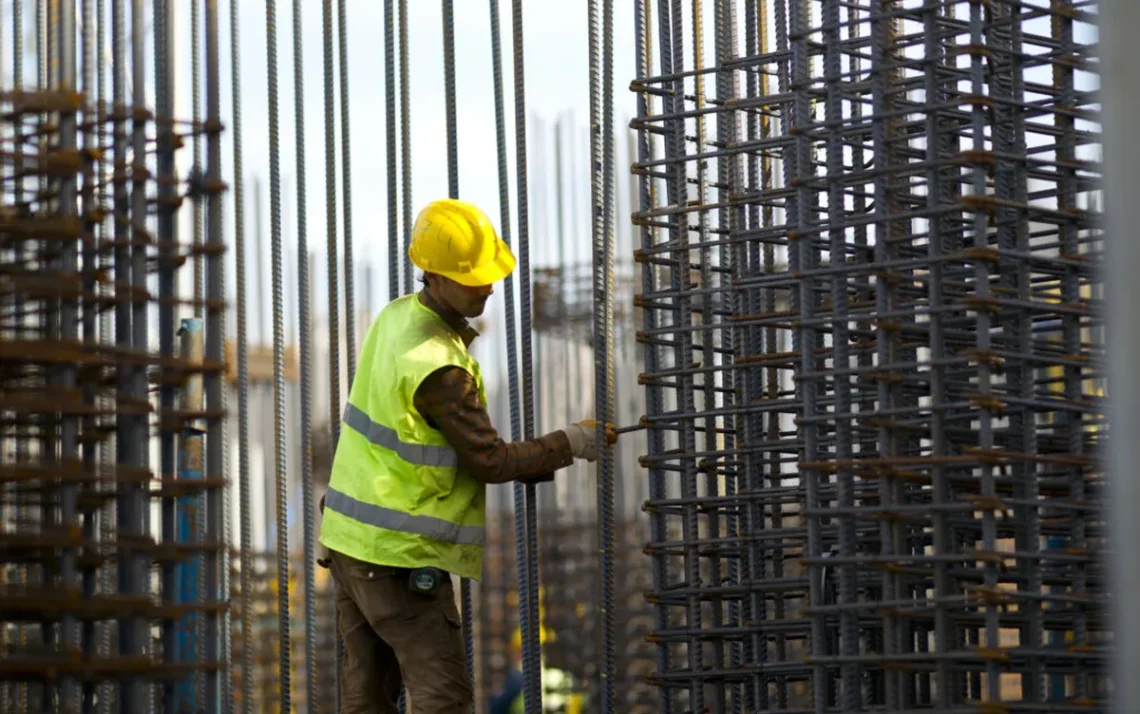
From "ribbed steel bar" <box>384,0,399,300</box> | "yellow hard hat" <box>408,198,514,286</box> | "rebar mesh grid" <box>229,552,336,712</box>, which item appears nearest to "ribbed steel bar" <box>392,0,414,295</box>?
"ribbed steel bar" <box>384,0,399,300</box>

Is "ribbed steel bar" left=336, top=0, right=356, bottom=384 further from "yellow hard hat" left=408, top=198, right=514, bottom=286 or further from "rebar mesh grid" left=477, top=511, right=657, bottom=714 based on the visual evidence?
"rebar mesh grid" left=477, top=511, right=657, bottom=714

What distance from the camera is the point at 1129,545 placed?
3242 mm

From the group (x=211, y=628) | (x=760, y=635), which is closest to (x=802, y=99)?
(x=760, y=635)

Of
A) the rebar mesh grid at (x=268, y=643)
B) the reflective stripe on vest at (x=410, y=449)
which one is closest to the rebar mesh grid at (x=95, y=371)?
the reflective stripe on vest at (x=410, y=449)

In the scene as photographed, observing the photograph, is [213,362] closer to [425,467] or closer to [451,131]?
[425,467]

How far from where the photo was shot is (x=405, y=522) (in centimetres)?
725

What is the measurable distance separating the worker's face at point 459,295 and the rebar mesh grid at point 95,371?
0.88 meters

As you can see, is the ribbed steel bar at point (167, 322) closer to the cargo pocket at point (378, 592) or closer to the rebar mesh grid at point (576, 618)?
the cargo pocket at point (378, 592)

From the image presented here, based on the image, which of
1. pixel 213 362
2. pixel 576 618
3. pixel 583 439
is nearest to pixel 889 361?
pixel 583 439

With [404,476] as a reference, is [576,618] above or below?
below

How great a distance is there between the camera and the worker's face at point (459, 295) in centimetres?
752

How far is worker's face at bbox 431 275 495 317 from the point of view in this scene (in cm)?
752

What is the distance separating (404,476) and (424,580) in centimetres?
42

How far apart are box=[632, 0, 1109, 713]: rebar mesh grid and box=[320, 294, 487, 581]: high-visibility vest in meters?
1.26
